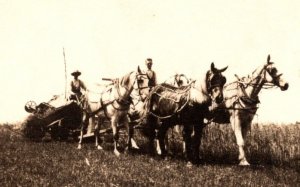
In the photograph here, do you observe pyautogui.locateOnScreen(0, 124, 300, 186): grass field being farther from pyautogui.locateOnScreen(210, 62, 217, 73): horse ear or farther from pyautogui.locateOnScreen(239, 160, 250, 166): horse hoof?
pyautogui.locateOnScreen(210, 62, 217, 73): horse ear

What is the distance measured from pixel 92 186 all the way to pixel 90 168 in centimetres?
216

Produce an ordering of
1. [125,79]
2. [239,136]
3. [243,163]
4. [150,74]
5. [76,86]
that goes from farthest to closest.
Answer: [76,86] → [150,74] → [125,79] → [239,136] → [243,163]

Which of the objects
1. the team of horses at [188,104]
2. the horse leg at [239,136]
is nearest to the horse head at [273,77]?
the team of horses at [188,104]

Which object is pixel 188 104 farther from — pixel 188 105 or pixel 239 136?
pixel 239 136

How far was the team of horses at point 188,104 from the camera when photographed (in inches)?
494

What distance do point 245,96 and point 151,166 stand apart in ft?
11.6

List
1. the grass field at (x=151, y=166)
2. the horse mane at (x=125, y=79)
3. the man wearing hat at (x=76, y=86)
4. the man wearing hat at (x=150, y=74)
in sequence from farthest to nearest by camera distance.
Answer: the man wearing hat at (x=76, y=86)
the man wearing hat at (x=150, y=74)
the horse mane at (x=125, y=79)
the grass field at (x=151, y=166)

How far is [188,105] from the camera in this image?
501 inches

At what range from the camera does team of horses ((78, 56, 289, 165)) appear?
41.1 feet

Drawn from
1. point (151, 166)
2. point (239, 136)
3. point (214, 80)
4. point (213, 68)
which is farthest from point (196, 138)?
point (213, 68)

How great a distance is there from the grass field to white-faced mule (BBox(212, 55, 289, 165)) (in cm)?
110

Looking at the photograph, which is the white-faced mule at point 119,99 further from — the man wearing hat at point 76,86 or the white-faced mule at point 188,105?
the man wearing hat at point 76,86

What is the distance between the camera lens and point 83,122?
1694 cm

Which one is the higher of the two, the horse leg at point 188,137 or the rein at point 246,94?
the rein at point 246,94
